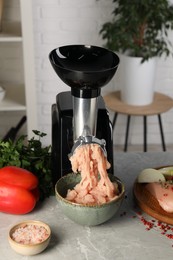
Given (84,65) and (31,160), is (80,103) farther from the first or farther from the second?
(31,160)

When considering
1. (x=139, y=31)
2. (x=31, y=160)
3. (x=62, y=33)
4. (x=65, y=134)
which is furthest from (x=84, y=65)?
(x=62, y=33)

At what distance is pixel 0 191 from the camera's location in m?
1.37

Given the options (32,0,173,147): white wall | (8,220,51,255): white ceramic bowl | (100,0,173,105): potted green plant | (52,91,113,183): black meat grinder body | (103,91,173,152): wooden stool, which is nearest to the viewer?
(8,220,51,255): white ceramic bowl

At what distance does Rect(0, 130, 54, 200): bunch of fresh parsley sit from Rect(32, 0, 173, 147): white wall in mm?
1951

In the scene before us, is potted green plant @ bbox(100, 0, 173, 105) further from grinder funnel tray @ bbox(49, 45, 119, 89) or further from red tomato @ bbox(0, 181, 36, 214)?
red tomato @ bbox(0, 181, 36, 214)

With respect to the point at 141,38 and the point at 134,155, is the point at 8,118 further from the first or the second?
the point at 134,155

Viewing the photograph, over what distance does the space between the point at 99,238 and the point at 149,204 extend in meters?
0.20

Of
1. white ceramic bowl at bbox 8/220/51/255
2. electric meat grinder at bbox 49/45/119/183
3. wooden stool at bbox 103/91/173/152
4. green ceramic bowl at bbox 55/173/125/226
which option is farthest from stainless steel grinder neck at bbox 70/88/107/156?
wooden stool at bbox 103/91/173/152

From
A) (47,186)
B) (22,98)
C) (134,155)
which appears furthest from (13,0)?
(47,186)

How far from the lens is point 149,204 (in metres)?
1.39

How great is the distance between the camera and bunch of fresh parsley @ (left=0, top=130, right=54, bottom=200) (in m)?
1.47

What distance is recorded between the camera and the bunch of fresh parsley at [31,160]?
1.47 meters

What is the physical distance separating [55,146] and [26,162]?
101 mm

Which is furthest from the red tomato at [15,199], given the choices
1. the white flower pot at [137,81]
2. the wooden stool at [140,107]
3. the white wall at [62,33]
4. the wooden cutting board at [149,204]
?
the white wall at [62,33]
